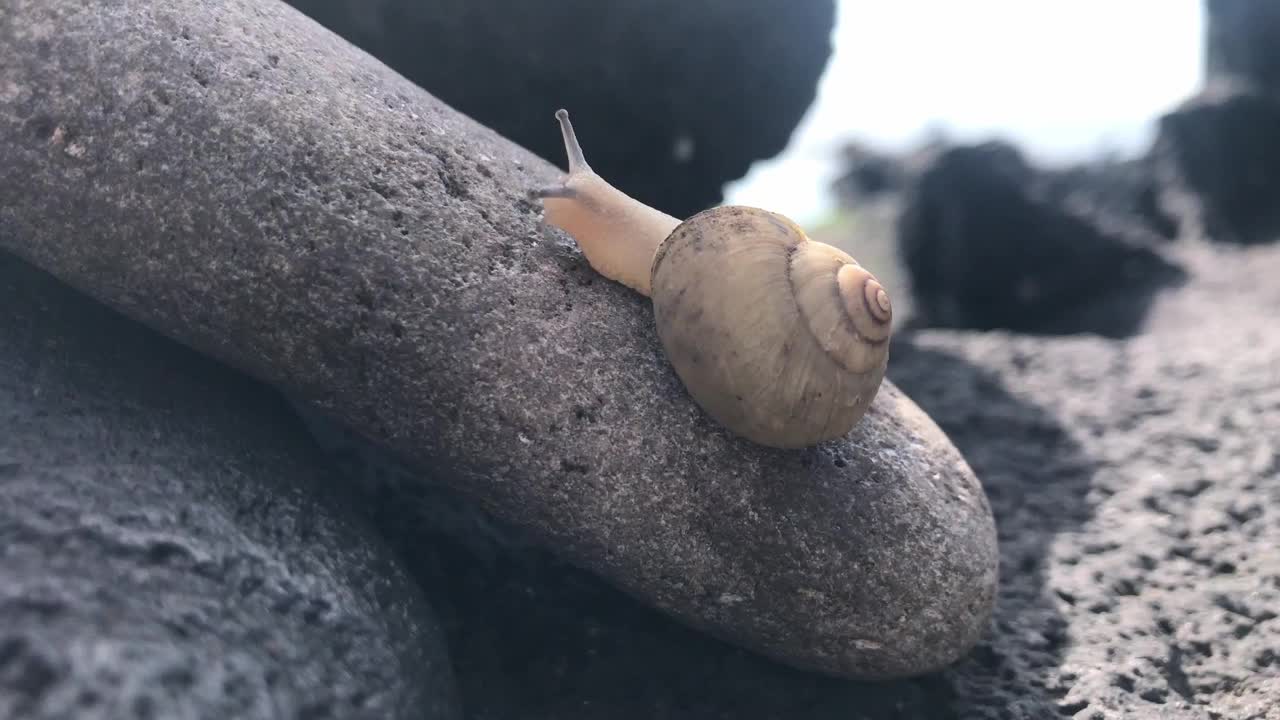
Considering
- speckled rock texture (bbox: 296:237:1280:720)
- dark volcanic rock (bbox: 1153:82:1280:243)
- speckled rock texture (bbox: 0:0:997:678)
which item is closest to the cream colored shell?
speckled rock texture (bbox: 0:0:997:678)

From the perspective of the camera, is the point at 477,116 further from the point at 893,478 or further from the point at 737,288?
the point at 893,478

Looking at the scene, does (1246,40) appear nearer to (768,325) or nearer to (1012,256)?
(1012,256)

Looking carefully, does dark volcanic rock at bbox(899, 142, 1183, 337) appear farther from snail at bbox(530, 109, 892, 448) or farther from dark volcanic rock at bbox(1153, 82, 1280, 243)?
snail at bbox(530, 109, 892, 448)

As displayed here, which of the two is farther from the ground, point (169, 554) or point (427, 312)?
point (427, 312)

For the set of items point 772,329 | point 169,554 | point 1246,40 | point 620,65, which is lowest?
point 169,554

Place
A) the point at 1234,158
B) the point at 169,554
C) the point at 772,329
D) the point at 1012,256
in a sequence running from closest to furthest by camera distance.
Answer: the point at 169,554, the point at 772,329, the point at 1012,256, the point at 1234,158

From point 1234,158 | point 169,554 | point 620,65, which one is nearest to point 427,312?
point 169,554

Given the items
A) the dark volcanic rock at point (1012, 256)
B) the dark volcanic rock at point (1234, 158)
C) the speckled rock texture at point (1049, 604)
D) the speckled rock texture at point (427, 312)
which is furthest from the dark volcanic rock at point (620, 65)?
the dark volcanic rock at point (1234, 158)

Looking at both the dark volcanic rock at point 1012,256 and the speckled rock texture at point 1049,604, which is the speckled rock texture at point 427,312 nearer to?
the speckled rock texture at point 1049,604
